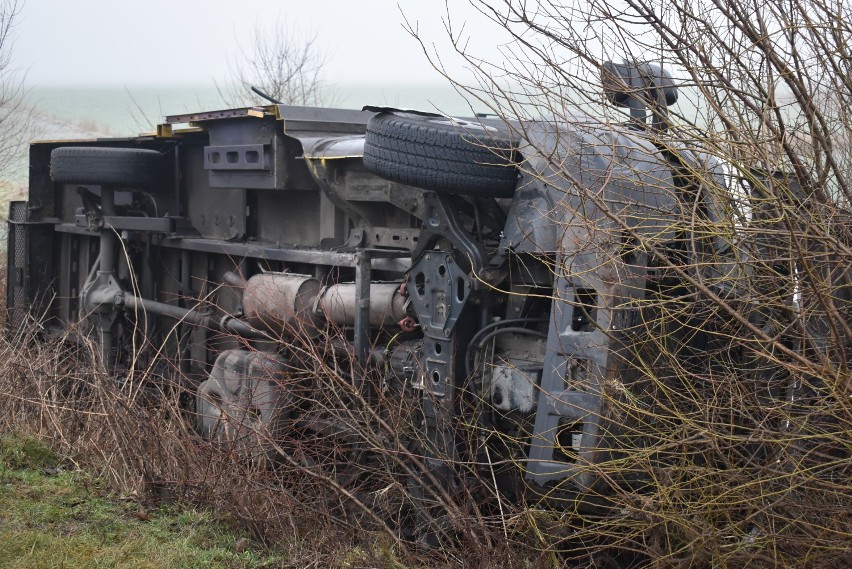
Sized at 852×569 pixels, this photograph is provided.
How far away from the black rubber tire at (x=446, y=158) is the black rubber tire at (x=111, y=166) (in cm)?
399

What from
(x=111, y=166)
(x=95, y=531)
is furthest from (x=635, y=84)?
(x=111, y=166)

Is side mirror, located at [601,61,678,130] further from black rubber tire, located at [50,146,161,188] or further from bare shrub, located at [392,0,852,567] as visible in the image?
black rubber tire, located at [50,146,161,188]

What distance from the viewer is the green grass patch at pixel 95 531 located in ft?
14.9

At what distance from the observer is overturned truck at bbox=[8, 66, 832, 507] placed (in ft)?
14.5

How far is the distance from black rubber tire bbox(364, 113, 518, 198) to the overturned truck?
0.4 inches

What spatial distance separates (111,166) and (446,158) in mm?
4529

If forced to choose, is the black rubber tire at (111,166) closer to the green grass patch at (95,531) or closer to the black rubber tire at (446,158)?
the green grass patch at (95,531)

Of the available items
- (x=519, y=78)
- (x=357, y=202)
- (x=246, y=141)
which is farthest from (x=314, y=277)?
(x=519, y=78)

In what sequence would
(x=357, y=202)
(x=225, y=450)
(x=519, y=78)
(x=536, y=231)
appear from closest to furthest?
(x=519, y=78) < (x=536, y=231) < (x=225, y=450) < (x=357, y=202)

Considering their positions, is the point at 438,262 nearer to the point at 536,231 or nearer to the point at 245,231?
the point at 536,231

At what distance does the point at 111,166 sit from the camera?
8.80 meters

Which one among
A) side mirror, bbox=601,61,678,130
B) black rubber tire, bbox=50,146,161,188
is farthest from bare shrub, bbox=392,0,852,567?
black rubber tire, bbox=50,146,161,188

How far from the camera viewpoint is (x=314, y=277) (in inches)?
276

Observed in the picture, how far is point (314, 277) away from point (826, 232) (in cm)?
391
